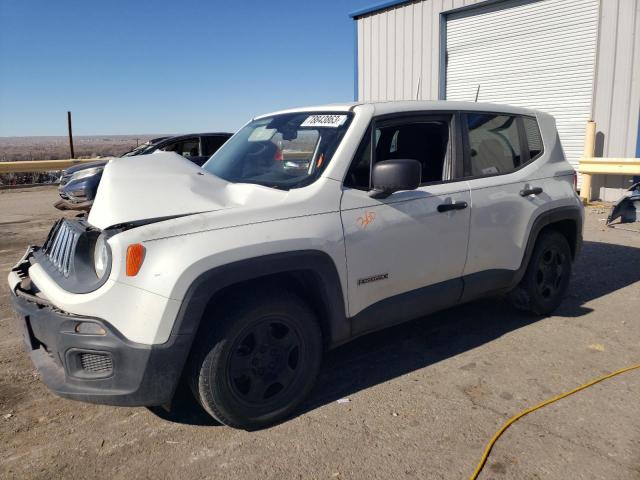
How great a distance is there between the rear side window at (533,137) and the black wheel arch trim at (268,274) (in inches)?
95.9

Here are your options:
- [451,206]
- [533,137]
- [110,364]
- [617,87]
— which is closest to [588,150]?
[617,87]

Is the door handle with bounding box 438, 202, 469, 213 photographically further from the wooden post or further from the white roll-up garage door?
the white roll-up garage door

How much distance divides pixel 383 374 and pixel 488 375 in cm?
72

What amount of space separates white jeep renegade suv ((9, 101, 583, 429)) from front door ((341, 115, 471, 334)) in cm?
1

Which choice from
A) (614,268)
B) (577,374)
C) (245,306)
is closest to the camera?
(245,306)

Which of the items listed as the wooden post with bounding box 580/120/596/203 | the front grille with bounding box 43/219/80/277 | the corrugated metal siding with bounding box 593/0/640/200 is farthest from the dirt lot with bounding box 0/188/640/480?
the corrugated metal siding with bounding box 593/0/640/200

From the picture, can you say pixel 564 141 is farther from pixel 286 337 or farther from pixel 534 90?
pixel 286 337

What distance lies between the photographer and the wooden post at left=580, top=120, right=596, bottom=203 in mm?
11180

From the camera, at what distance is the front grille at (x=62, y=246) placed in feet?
10.1

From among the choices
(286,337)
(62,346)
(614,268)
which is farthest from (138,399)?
(614,268)

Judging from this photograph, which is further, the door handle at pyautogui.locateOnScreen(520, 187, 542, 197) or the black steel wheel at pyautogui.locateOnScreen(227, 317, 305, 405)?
the door handle at pyautogui.locateOnScreen(520, 187, 542, 197)

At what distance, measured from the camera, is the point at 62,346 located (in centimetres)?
273

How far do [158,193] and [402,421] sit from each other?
6.30 ft

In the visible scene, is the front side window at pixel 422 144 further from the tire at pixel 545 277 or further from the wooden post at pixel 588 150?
the wooden post at pixel 588 150
